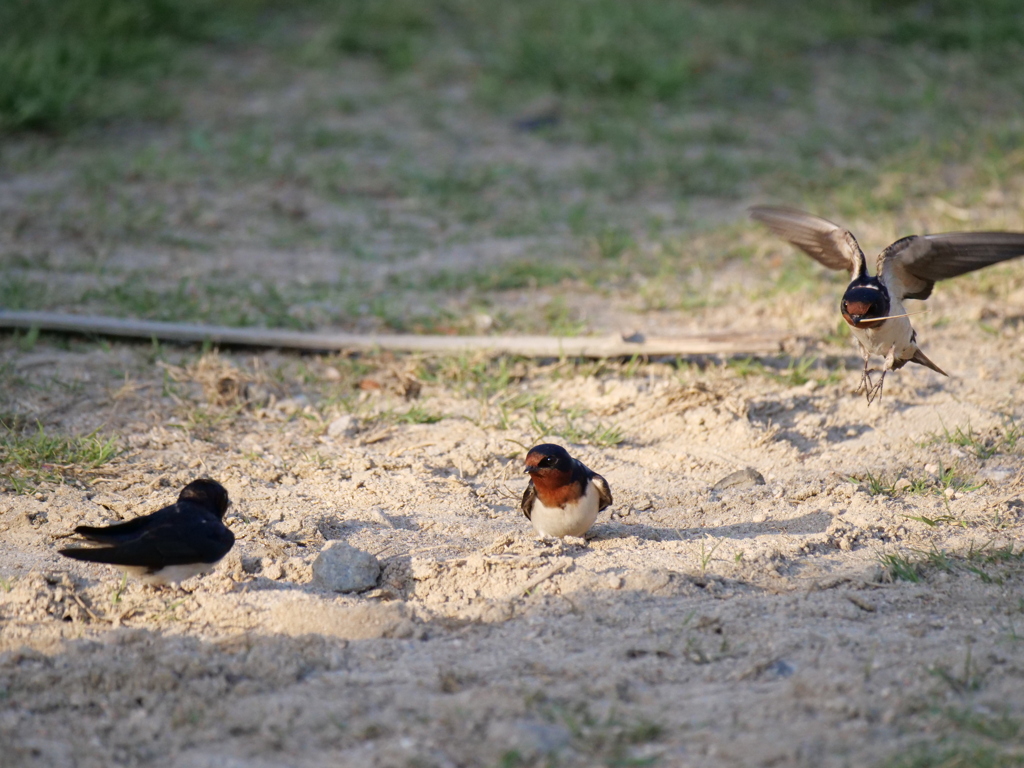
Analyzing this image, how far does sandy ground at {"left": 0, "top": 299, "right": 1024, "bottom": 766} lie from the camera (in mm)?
2867

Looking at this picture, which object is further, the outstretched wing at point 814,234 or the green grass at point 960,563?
the outstretched wing at point 814,234

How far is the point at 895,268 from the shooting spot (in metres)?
4.25

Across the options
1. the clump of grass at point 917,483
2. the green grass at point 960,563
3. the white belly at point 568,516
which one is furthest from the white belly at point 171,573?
the clump of grass at point 917,483

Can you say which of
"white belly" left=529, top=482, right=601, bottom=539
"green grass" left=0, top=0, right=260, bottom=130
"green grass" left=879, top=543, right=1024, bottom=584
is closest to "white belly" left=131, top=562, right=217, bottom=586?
"white belly" left=529, top=482, right=601, bottom=539

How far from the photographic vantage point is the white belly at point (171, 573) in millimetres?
3490

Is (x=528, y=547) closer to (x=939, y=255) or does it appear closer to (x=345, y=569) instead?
(x=345, y=569)

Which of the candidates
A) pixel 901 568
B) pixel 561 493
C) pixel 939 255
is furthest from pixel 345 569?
pixel 939 255

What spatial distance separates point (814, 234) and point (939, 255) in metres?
0.55

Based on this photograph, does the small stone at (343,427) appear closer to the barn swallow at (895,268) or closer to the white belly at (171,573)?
the white belly at (171,573)

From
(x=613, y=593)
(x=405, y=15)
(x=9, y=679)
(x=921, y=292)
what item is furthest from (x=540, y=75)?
(x=9, y=679)

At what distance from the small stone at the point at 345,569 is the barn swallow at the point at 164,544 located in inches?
12.0

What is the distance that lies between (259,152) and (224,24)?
8.35 feet

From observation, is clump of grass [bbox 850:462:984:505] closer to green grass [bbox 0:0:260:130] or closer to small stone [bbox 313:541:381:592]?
small stone [bbox 313:541:381:592]

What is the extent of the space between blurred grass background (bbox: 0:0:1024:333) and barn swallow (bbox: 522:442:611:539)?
75.5 inches
